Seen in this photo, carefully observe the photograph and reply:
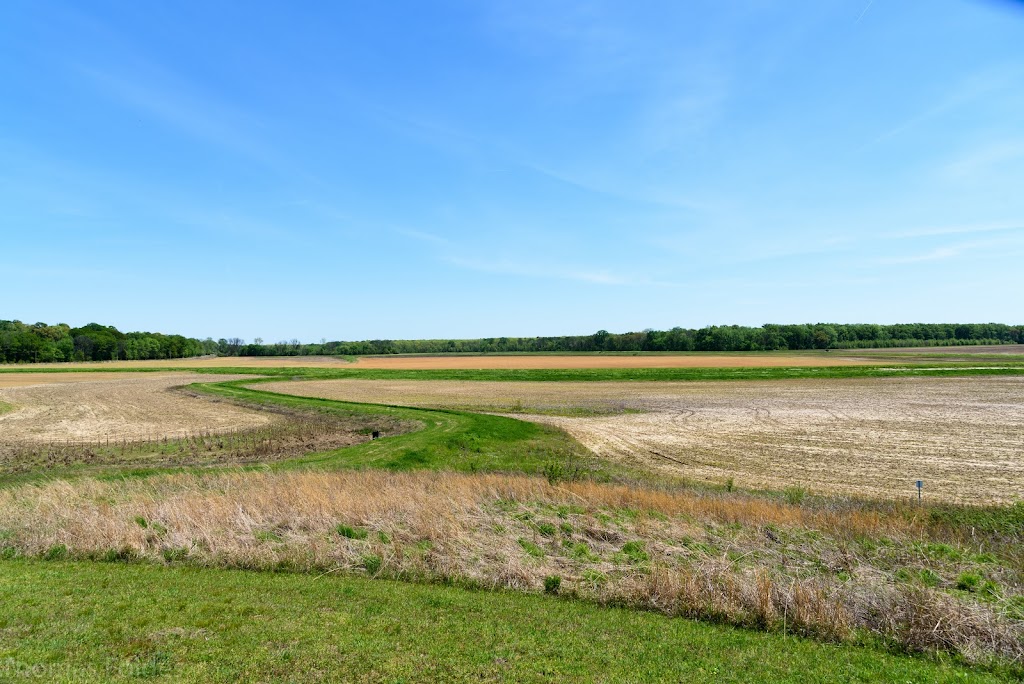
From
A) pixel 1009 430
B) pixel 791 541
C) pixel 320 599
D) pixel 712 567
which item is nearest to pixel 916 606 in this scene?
pixel 712 567

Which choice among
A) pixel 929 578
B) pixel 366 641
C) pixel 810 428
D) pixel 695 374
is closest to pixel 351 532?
pixel 366 641

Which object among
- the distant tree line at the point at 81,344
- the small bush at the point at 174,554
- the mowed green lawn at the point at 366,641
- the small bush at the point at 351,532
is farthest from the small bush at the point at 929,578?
the distant tree line at the point at 81,344

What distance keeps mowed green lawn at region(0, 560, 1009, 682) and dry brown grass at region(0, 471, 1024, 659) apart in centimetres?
85

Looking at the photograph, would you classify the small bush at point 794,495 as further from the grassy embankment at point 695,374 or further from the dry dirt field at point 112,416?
the grassy embankment at point 695,374

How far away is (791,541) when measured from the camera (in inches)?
455

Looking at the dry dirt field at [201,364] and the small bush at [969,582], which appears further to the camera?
the dry dirt field at [201,364]

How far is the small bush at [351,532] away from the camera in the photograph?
37.7ft

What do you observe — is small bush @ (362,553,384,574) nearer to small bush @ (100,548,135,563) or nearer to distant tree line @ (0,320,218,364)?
small bush @ (100,548,135,563)

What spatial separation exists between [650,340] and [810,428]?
147m

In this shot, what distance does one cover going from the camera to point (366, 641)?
21.7 feet

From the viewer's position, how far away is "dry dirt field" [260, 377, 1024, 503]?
20172 millimetres

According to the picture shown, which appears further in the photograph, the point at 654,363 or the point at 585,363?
the point at 585,363

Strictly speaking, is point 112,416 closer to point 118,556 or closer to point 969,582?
point 118,556

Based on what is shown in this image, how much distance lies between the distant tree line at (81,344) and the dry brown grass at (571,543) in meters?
166
